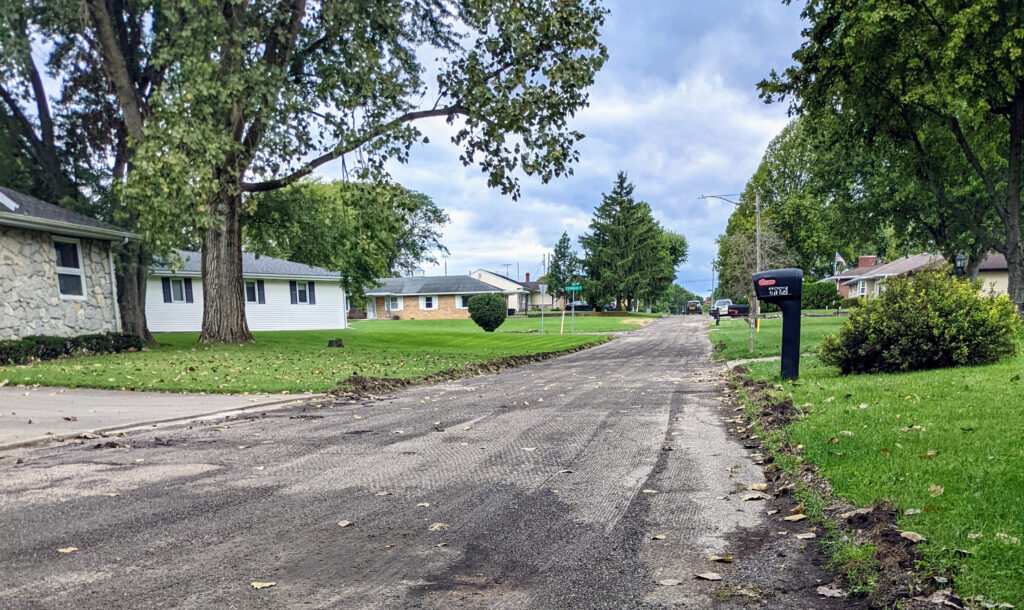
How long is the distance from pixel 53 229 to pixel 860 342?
1784cm

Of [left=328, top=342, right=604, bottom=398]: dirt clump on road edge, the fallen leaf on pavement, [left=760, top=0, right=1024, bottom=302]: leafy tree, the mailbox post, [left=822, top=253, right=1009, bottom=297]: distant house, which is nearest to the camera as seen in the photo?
the fallen leaf on pavement

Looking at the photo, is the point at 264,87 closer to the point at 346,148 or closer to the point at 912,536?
the point at 346,148

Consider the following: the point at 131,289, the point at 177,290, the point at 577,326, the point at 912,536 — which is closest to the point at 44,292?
the point at 131,289

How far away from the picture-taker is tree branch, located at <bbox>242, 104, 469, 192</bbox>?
1476 cm

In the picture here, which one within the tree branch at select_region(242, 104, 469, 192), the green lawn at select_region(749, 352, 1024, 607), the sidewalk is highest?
the tree branch at select_region(242, 104, 469, 192)

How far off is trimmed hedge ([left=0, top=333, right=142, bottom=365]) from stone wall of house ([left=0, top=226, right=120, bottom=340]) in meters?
0.72

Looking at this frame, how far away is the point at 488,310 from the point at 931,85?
801 inches

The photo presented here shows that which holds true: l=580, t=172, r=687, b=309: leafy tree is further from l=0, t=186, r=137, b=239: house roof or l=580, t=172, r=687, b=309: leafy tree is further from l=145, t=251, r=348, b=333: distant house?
l=0, t=186, r=137, b=239: house roof

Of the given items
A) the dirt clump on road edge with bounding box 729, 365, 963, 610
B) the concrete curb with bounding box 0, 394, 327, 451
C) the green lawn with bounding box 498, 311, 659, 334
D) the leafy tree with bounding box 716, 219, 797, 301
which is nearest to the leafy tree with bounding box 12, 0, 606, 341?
the concrete curb with bounding box 0, 394, 327, 451

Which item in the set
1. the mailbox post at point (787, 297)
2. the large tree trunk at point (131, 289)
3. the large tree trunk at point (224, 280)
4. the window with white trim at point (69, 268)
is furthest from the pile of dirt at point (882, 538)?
the large tree trunk at point (131, 289)

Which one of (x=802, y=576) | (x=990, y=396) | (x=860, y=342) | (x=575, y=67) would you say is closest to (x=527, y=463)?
(x=802, y=576)

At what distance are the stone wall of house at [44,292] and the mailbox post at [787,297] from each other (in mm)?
15977

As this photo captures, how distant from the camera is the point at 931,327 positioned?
820 cm

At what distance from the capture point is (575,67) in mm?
15125
